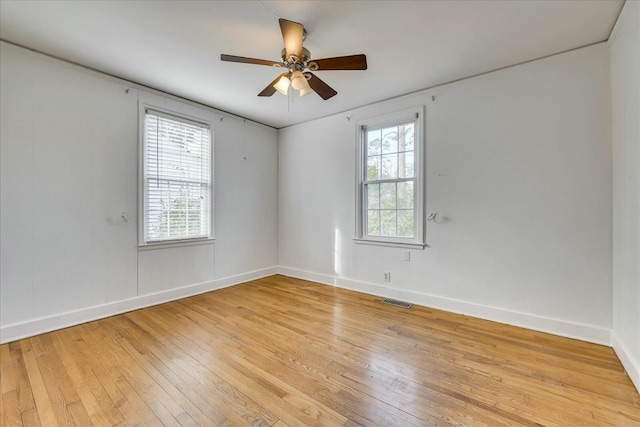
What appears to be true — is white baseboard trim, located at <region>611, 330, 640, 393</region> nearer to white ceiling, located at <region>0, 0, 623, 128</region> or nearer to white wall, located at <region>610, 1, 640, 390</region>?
white wall, located at <region>610, 1, 640, 390</region>

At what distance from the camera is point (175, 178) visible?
358 centimetres

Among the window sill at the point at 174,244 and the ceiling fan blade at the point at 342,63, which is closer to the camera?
the ceiling fan blade at the point at 342,63

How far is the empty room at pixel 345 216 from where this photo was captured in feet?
5.88

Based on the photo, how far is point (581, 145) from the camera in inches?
96.8

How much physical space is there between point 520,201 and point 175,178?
413 cm

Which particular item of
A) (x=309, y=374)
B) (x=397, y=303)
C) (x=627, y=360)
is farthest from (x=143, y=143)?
(x=627, y=360)

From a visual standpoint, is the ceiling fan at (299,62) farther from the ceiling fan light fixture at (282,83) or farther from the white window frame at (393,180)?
the white window frame at (393,180)

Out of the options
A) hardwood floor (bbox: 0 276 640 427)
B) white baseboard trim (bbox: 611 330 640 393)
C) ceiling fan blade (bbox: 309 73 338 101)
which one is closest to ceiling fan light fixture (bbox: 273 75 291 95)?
ceiling fan blade (bbox: 309 73 338 101)

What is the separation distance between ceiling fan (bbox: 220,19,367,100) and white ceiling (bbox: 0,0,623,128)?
236 millimetres

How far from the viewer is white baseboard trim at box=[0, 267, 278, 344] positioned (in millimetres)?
2436

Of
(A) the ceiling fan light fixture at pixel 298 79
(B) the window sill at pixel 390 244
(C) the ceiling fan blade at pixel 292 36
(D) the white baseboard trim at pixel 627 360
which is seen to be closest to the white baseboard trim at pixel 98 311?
(B) the window sill at pixel 390 244

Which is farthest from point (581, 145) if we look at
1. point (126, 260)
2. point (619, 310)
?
point (126, 260)

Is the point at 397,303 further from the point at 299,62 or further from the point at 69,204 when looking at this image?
the point at 69,204

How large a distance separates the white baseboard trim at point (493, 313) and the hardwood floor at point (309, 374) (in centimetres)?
11
